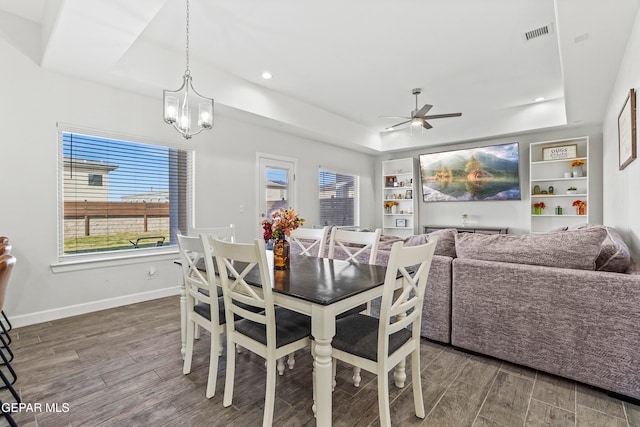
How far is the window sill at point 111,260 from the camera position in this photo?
3227 millimetres

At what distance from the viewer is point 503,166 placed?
584 cm

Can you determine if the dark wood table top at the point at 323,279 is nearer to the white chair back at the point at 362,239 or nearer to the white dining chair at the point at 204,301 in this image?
the white dining chair at the point at 204,301

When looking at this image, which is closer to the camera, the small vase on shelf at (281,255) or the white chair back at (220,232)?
the small vase on shelf at (281,255)

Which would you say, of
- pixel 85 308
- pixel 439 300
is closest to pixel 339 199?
pixel 439 300

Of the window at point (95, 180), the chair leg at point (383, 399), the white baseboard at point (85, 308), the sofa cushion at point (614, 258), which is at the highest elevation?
the window at point (95, 180)

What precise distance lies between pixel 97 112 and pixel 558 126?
22.2 feet

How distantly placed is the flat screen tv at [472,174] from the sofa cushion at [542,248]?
418 cm

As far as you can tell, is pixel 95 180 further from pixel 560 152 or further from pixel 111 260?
pixel 560 152

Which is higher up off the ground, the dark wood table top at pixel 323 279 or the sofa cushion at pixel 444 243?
the sofa cushion at pixel 444 243

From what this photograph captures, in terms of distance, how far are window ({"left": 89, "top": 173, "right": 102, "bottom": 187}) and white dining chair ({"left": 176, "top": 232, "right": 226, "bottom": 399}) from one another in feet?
7.07

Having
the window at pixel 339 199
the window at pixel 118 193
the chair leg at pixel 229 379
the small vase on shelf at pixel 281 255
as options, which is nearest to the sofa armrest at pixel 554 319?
the small vase on shelf at pixel 281 255

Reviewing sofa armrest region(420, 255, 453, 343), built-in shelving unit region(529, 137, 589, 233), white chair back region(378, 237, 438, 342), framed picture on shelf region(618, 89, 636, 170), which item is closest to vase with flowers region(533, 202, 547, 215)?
built-in shelving unit region(529, 137, 589, 233)

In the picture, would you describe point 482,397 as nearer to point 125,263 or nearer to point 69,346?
point 69,346
